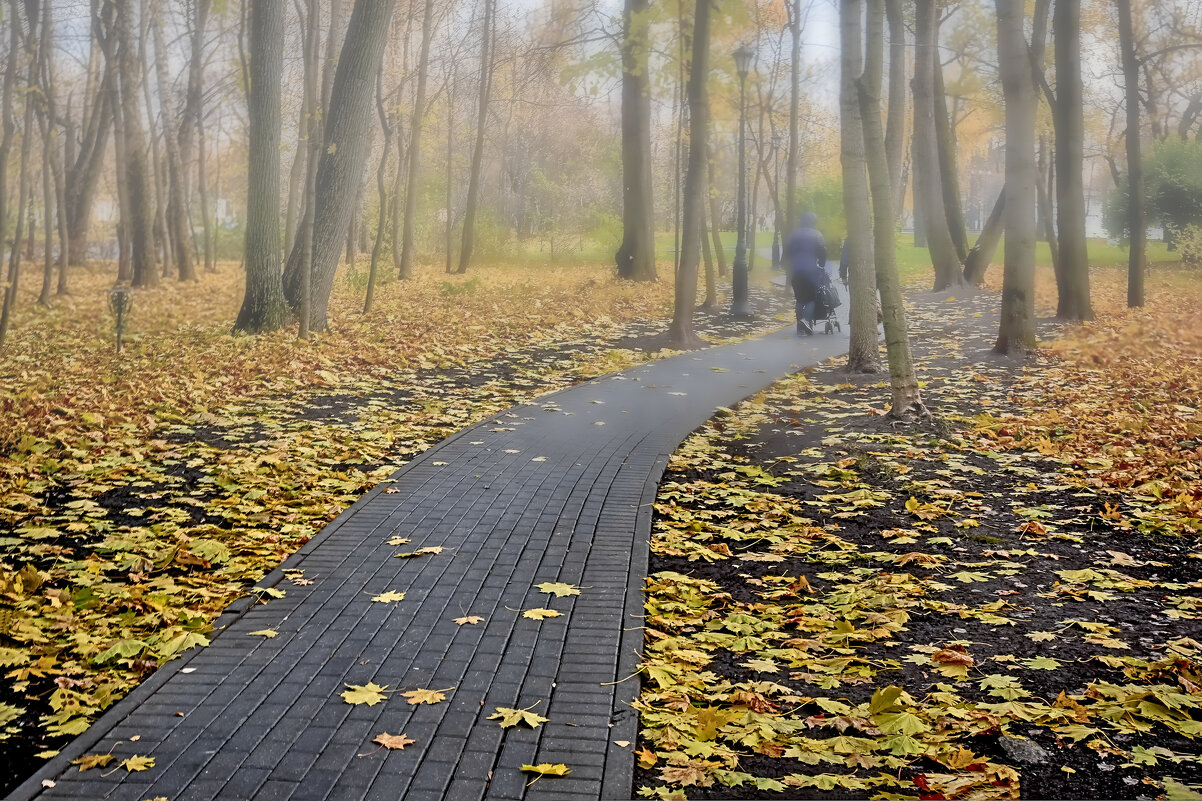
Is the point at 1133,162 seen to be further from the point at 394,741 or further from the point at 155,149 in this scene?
the point at 155,149

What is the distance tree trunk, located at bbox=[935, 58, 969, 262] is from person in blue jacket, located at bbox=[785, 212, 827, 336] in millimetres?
9682

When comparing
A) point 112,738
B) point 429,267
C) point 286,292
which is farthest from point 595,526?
point 429,267

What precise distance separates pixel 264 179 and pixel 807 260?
8792 mm

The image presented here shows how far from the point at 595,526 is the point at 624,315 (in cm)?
1457

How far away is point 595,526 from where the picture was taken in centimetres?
639

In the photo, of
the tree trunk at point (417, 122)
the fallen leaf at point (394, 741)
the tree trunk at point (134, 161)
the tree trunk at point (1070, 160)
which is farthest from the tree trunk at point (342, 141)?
the fallen leaf at point (394, 741)

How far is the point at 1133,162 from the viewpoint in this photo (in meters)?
19.3

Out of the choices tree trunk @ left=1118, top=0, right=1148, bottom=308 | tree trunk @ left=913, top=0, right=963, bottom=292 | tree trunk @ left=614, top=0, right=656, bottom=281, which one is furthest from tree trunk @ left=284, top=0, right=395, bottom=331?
tree trunk @ left=913, top=0, right=963, bottom=292

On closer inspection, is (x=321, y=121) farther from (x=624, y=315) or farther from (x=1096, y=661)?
(x=1096, y=661)

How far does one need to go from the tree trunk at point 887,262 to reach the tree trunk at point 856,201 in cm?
28

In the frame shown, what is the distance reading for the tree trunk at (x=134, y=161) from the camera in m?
22.1

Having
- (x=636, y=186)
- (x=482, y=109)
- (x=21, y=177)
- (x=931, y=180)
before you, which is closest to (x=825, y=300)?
(x=931, y=180)

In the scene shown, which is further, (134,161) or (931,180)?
(134,161)

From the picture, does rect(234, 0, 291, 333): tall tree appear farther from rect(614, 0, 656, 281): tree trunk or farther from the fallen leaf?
the fallen leaf
